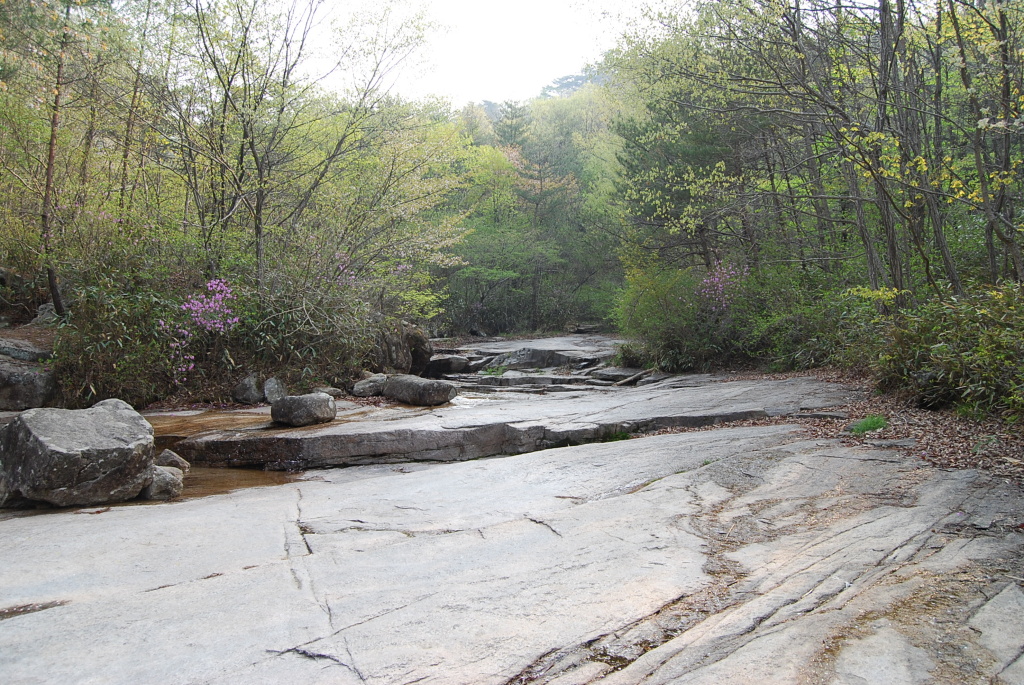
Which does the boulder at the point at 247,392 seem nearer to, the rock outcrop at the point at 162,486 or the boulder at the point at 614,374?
the rock outcrop at the point at 162,486

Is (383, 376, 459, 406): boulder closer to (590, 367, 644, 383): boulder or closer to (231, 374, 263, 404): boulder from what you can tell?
(231, 374, 263, 404): boulder

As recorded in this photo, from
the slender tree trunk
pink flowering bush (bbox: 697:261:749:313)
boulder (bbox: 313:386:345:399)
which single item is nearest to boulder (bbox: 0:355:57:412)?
the slender tree trunk

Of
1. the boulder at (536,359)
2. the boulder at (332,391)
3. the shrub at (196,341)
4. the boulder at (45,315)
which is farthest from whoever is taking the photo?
the boulder at (536,359)

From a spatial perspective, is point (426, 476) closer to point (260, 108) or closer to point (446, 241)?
point (260, 108)

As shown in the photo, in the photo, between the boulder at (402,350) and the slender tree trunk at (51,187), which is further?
the boulder at (402,350)

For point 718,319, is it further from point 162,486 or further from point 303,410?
point 162,486

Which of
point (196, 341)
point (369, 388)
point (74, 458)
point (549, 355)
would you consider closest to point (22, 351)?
point (196, 341)

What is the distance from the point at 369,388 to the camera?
11.8m

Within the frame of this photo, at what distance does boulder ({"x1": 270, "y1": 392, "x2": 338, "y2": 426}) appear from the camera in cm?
838

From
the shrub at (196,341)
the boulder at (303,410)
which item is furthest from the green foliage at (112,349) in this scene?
the boulder at (303,410)

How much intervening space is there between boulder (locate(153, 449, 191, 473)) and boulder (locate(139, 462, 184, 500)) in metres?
0.90

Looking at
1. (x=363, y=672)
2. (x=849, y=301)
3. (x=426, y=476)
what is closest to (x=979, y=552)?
(x=363, y=672)

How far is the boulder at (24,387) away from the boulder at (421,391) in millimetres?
4846

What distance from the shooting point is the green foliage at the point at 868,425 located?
6309mm
